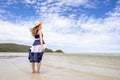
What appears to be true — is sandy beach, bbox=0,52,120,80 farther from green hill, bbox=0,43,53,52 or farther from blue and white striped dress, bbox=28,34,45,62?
green hill, bbox=0,43,53,52

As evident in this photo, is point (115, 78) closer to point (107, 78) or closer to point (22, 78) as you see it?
point (107, 78)

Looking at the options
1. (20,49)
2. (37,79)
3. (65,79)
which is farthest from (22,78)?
(20,49)

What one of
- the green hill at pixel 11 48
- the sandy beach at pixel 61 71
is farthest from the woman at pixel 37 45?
the green hill at pixel 11 48

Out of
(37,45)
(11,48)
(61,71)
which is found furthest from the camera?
(11,48)

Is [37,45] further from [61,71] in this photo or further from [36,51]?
[61,71]

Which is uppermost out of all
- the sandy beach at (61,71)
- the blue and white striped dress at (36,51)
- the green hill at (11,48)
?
the green hill at (11,48)

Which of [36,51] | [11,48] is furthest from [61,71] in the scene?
[11,48]

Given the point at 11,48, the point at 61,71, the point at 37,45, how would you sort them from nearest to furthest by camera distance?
1. the point at 37,45
2. the point at 61,71
3. the point at 11,48

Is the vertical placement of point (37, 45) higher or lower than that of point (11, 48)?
lower

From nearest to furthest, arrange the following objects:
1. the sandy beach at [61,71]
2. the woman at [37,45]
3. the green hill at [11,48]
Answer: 1. the sandy beach at [61,71]
2. the woman at [37,45]
3. the green hill at [11,48]

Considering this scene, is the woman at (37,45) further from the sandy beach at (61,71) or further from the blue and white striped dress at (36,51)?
the sandy beach at (61,71)

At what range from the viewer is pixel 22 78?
21.0ft

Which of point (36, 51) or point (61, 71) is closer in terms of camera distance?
point (36, 51)

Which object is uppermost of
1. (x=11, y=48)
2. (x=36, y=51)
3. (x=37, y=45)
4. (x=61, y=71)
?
(x=11, y=48)
